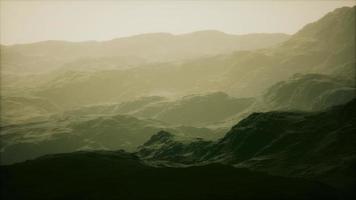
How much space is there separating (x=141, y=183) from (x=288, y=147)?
140 feet

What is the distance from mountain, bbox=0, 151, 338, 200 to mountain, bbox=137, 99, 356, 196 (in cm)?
945

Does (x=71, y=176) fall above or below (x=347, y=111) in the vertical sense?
below

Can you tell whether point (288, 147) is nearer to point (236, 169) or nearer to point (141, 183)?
point (236, 169)

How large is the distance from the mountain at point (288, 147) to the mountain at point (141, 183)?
9455mm

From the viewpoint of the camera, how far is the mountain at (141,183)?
52.7 m

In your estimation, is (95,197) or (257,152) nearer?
(95,197)

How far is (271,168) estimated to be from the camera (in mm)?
81312

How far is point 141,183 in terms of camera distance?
197 ft

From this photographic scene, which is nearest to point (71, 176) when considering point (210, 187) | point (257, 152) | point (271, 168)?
point (210, 187)

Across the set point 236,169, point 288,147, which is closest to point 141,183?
point 236,169

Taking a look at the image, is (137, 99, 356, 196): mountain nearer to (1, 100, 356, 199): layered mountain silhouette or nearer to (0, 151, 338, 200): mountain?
(1, 100, 356, 199): layered mountain silhouette

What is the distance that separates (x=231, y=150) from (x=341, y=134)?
28104mm

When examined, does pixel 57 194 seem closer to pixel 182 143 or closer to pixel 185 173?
pixel 185 173

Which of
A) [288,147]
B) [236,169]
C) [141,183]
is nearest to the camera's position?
[141,183]
